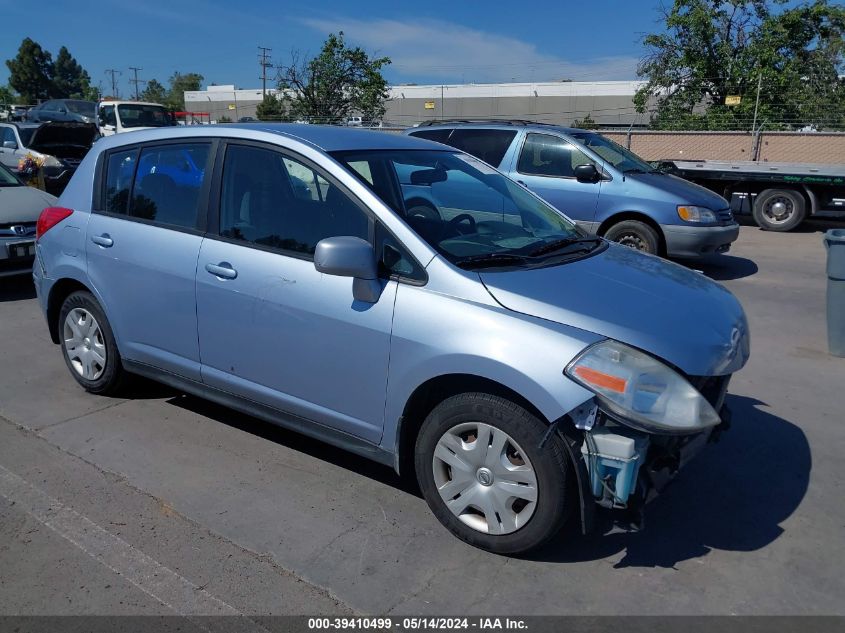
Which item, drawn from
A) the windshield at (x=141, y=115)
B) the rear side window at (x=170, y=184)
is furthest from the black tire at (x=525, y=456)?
the windshield at (x=141, y=115)

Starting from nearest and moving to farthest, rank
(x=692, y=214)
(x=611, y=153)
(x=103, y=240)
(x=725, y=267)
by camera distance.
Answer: (x=103, y=240) < (x=692, y=214) < (x=611, y=153) < (x=725, y=267)

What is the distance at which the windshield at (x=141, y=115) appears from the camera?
2211 centimetres

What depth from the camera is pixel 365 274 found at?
3383 millimetres

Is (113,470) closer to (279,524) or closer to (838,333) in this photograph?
(279,524)

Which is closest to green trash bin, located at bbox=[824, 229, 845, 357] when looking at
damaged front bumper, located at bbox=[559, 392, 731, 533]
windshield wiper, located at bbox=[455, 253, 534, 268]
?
windshield wiper, located at bbox=[455, 253, 534, 268]

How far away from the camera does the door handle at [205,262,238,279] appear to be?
13.0 feet

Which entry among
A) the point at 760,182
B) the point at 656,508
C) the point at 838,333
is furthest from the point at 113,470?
the point at 760,182

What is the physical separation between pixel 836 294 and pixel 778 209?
7725mm

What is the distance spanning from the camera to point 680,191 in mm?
9234

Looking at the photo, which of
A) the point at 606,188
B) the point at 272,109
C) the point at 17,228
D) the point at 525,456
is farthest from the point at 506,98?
the point at 525,456

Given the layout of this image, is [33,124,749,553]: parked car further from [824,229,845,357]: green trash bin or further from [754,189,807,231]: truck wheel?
[754,189,807,231]: truck wheel

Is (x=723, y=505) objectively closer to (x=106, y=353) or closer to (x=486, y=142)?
(x=106, y=353)

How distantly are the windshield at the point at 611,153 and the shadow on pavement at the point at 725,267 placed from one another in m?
1.56

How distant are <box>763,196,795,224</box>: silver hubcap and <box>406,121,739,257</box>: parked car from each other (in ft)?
14.2
